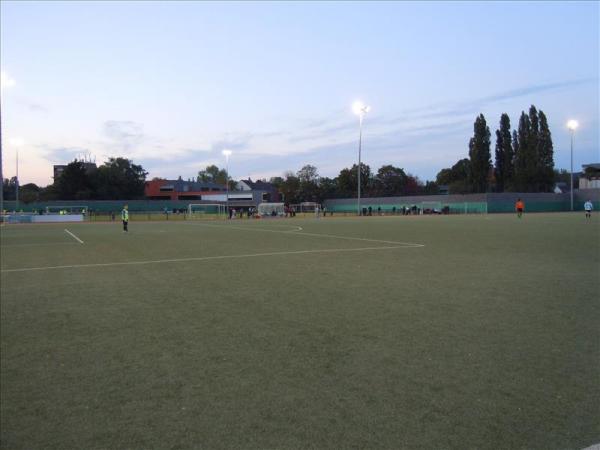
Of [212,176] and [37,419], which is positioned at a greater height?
[212,176]

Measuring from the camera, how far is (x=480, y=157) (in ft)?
244

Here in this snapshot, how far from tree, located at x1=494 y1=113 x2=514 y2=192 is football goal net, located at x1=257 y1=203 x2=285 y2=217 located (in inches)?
1466

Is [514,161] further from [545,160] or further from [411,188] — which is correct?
[411,188]

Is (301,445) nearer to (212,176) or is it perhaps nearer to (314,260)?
(314,260)

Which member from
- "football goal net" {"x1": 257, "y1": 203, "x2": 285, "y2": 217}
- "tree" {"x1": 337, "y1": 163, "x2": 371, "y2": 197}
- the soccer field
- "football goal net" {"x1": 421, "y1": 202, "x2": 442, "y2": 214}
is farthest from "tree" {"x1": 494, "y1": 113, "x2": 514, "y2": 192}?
the soccer field

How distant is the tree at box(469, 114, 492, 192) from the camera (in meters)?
74.2

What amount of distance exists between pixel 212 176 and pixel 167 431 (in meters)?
171

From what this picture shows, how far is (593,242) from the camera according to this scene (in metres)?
15.4

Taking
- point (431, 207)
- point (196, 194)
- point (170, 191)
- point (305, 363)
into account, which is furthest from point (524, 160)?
point (305, 363)

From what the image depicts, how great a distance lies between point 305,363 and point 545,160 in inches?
3130

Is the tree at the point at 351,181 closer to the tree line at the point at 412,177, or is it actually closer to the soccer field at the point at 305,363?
the tree line at the point at 412,177

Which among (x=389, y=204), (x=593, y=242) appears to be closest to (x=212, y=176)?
(x=389, y=204)

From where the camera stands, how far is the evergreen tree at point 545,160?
72.1 metres

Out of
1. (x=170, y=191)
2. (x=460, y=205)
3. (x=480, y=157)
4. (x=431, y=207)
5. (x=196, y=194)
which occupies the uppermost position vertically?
(x=480, y=157)
